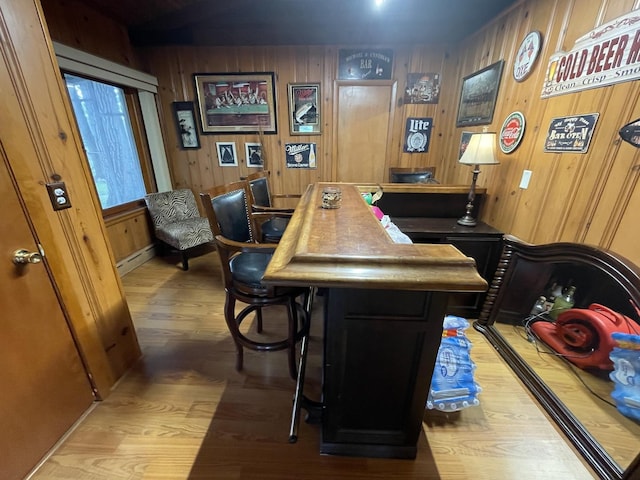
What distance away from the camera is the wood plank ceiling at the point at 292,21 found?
2.68 metres

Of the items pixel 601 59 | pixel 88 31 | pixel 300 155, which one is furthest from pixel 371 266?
pixel 88 31

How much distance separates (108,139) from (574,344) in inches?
167

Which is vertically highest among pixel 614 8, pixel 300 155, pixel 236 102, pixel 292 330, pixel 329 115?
pixel 614 8

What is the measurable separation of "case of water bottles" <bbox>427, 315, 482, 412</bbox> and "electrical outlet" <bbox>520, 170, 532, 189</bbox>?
119 cm

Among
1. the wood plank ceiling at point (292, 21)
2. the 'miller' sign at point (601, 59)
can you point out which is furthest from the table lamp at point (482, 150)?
the wood plank ceiling at point (292, 21)

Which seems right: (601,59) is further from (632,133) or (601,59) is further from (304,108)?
(304,108)

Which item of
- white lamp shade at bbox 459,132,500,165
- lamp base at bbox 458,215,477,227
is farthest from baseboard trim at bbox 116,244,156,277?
white lamp shade at bbox 459,132,500,165

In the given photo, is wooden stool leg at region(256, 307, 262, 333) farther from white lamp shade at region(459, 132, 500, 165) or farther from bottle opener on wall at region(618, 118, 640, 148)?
bottle opener on wall at region(618, 118, 640, 148)

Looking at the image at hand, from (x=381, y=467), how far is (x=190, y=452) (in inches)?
34.0

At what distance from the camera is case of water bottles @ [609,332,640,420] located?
1220 millimetres

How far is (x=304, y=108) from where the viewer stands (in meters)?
3.33

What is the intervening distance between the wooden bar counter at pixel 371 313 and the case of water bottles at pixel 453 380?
12.4 inches

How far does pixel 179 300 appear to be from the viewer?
237 cm

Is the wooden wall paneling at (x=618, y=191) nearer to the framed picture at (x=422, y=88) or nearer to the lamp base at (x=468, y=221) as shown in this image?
the lamp base at (x=468, y=221)
